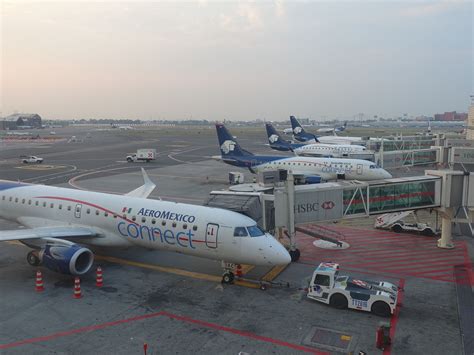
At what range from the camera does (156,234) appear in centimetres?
2311

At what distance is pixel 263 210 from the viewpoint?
25.1 m

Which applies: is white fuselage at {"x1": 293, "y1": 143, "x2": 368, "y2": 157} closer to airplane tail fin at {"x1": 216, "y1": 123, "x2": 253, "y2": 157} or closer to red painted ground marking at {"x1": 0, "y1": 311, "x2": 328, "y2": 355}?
airplane tail fin at {"x1": 216, "y1": 123, "x2": 253, "y2": 157}

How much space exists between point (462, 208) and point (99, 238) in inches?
908

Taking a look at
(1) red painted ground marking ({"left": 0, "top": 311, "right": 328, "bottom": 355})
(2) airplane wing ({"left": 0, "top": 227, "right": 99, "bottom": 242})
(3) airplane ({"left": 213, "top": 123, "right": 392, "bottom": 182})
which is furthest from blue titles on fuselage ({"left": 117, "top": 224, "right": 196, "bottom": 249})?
(3) airplane ({"left": 213, "top": 123, "right": 392, "bottom": 182})

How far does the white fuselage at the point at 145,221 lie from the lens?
69.5ft

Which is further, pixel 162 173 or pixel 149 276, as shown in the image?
pixel 162 173

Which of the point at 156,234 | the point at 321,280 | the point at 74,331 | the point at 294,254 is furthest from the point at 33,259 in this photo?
the point at 321,280

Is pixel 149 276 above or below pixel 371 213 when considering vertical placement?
below

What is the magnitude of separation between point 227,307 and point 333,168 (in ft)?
116

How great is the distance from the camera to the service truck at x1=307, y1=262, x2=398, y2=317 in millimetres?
18703

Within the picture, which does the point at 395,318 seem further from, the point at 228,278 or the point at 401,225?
the point at 401,225

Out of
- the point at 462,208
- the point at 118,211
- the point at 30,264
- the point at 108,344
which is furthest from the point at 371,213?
the point at 30,264

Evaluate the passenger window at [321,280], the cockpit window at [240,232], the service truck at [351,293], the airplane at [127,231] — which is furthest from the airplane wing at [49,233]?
the service truck at [351,293]

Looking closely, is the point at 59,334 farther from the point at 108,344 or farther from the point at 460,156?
the point at 460,156
